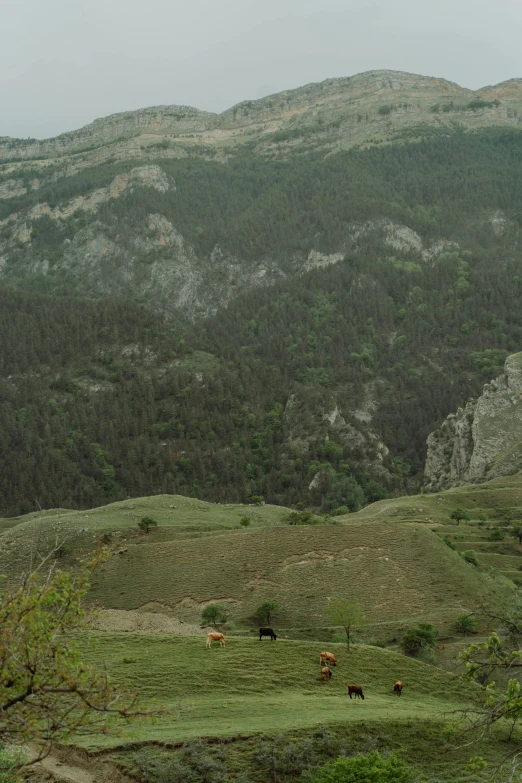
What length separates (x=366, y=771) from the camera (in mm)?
26906

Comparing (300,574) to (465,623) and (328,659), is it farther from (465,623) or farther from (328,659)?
(328,659)

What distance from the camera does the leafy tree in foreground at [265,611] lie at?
59250 mm

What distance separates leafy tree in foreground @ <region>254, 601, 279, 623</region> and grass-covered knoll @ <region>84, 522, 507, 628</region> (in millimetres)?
935

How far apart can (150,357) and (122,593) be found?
132 metres

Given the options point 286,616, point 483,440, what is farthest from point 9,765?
point 483,440

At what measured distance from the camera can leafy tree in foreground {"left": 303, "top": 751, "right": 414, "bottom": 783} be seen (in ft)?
88.0

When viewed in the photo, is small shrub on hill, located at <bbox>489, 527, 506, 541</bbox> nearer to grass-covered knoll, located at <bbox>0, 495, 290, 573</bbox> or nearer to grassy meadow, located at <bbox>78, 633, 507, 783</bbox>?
grass-covered knoll, located at <bbox>0, 495, 290, 573</bbox>

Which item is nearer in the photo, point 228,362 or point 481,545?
point 481,545

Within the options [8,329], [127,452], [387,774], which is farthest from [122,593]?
[8,329]

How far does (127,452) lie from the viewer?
165500 mm

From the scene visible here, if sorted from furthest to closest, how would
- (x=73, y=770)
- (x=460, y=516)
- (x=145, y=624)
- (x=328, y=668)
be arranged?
(x=460, y=516) → (x=145, y=624) → (x=328, y=668) → (x=73, y=770)

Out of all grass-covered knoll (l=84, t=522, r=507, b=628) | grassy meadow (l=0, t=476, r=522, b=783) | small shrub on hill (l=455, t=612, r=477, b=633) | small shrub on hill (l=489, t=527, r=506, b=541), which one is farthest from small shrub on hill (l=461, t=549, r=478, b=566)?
small shrub on hill (l=455, t=612, r=477, b=633)

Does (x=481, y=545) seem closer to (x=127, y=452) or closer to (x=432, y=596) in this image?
(x=432, y=596)

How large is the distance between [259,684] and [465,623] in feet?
78.3
